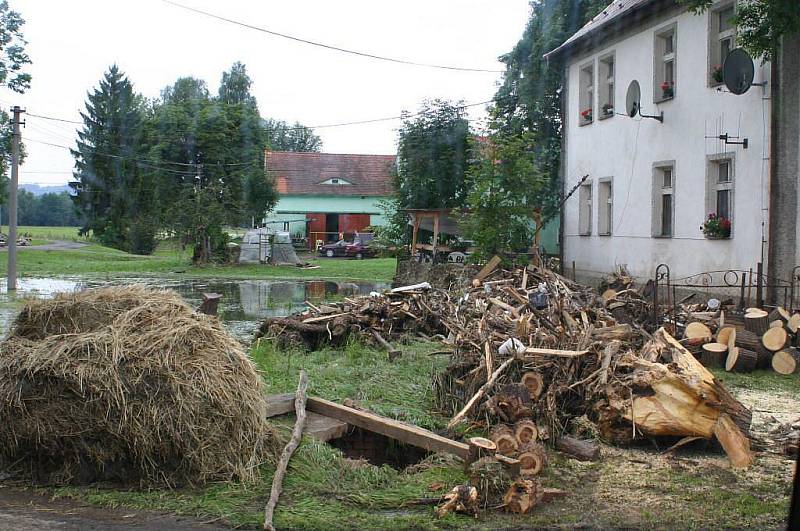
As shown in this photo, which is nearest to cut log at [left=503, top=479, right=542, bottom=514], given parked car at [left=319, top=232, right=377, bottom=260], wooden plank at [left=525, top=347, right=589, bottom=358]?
wooden plank at [left=525, top=347, right=589, bottom=358]

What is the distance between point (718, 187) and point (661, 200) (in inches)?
108

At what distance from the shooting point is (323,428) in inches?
311

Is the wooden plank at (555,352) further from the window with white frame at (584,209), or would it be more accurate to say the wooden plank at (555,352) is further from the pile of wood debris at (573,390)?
the window with white frame at (584,209)

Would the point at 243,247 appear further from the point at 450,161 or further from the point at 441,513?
the point at 441,513

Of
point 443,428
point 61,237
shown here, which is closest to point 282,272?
point 443,428

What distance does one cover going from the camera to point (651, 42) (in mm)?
20969

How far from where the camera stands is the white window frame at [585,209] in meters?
25.3

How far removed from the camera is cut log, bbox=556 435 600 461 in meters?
7.60

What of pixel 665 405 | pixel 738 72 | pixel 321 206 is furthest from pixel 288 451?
pixel 321 206

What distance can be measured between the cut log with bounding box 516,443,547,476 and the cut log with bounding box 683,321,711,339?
22.8 feet

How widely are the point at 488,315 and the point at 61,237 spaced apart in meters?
75.6

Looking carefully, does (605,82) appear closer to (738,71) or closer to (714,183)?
(714,183)

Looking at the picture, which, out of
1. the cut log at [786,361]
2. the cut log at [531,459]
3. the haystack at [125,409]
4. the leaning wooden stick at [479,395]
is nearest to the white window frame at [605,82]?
the cut log at [786,361]

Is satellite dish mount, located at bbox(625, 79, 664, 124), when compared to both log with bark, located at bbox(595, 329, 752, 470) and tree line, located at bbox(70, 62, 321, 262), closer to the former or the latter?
log with bark, located at bbox(595, 329, 752, 470)
